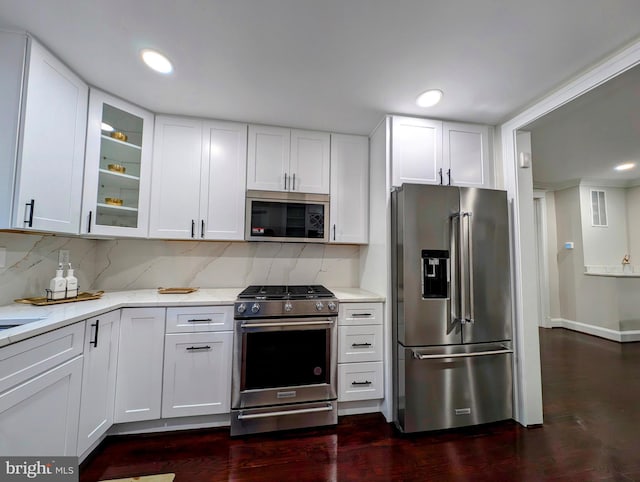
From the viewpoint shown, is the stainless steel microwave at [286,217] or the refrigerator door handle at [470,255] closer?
the refrigerator door handle at [470,255]

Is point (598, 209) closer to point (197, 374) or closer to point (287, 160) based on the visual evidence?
point (287, 160)

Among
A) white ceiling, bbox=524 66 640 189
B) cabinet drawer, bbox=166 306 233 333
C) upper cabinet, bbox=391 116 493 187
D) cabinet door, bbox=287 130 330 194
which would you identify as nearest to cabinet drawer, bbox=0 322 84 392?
cabinet drawer, bbox=166 306 233 333

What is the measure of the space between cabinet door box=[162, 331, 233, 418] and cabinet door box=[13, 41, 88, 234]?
1.08 meters

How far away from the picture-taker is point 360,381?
83.4 inches

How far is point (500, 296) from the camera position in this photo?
208 centimetres

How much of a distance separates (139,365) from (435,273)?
223 centimetres

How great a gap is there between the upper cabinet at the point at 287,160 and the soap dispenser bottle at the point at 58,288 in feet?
4.89

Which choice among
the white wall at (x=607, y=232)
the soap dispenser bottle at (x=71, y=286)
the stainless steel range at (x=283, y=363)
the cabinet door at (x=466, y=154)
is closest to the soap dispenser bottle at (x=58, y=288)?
the soap dispenser bottle at (x=71, y=286)

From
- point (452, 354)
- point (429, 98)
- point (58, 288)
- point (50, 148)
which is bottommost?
point (452, 354)

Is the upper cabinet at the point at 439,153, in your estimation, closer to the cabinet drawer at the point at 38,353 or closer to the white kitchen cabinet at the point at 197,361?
the white kitchen cabinet at the point at 197,361

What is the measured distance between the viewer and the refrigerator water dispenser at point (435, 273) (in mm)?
1989

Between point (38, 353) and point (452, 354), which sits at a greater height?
point (38, 353)

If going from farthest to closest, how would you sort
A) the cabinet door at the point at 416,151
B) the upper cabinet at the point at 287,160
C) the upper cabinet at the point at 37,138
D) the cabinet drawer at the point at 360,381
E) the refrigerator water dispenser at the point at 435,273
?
1. the upper cabinet at the point at 287,160
2. the cabinet door at the point at 416,151
3. the cabinet drawer at the point at 360,381
4. the refrigerator water dispenser at the point at 435,273
5. the upper cabinet at the point at 37,138

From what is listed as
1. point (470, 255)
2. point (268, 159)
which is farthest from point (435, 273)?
point (268, 159)
